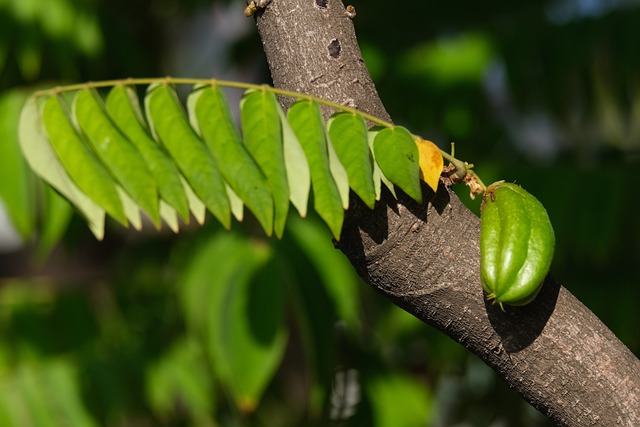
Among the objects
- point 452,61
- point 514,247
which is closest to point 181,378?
point 452,61

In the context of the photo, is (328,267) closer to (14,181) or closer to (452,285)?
(14,181)

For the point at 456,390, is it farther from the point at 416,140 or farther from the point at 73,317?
the point at 416,140

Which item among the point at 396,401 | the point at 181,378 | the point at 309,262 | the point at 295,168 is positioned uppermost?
the point at 295,168

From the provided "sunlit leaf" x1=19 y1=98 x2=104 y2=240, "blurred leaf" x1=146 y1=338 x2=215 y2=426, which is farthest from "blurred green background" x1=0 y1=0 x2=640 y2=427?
"sunlit leaf" x1=19 y1=98 x2=104 y2=240

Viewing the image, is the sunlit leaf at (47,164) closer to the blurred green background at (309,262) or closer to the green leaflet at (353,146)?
the green leaflet at (353,146)

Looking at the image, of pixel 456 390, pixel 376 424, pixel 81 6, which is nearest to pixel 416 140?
pixel 376 424

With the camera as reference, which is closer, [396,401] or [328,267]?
[328,267]

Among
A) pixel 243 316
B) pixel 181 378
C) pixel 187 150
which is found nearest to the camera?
pixel 187 150

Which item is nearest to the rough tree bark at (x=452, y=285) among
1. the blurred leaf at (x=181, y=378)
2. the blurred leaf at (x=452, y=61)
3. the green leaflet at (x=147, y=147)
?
the green leaflet at (x=147, y=147)

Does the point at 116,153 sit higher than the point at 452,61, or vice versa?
the point at 116,153
